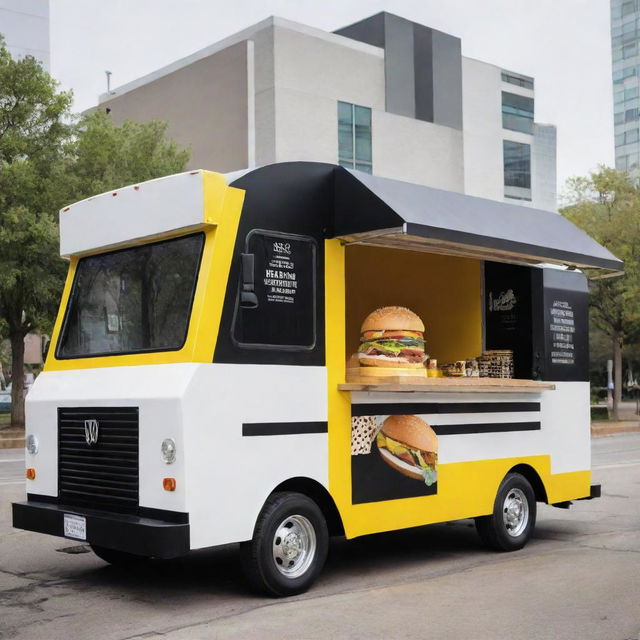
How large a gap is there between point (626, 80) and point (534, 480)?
458ft

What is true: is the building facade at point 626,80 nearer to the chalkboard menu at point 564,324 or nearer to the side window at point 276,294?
the chalkboard menu at point 564,324

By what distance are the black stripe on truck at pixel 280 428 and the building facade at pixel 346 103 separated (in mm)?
35544

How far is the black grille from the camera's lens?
6906 mm

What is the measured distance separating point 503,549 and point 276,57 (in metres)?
38.8

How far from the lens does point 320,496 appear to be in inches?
296

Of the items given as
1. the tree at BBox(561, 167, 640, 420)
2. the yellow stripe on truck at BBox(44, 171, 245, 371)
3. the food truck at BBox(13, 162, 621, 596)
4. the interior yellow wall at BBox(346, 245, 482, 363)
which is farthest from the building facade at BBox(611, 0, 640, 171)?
the yellow stripe on truck at BBox(44, 171, 245, 371)

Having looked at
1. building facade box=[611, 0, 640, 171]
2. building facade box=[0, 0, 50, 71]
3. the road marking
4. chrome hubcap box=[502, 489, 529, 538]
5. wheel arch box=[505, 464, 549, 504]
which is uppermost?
building facade box=[611, 0, 640, 171]

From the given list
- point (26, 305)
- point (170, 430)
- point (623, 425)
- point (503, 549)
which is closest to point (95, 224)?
point (170, 430)

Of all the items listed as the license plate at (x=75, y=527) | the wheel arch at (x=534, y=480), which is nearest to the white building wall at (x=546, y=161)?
the wheel arch at (x=534, y=480)

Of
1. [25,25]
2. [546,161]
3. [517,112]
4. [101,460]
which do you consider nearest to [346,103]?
[517,112]

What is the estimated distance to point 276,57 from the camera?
4494 cm

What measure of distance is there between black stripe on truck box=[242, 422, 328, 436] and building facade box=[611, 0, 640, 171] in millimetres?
133854

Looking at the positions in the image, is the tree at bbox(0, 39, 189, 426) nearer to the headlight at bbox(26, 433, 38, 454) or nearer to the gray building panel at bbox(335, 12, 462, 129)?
the headlight at bbox(26, 433, 38, 454)

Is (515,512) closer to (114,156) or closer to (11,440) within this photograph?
(11,440)
